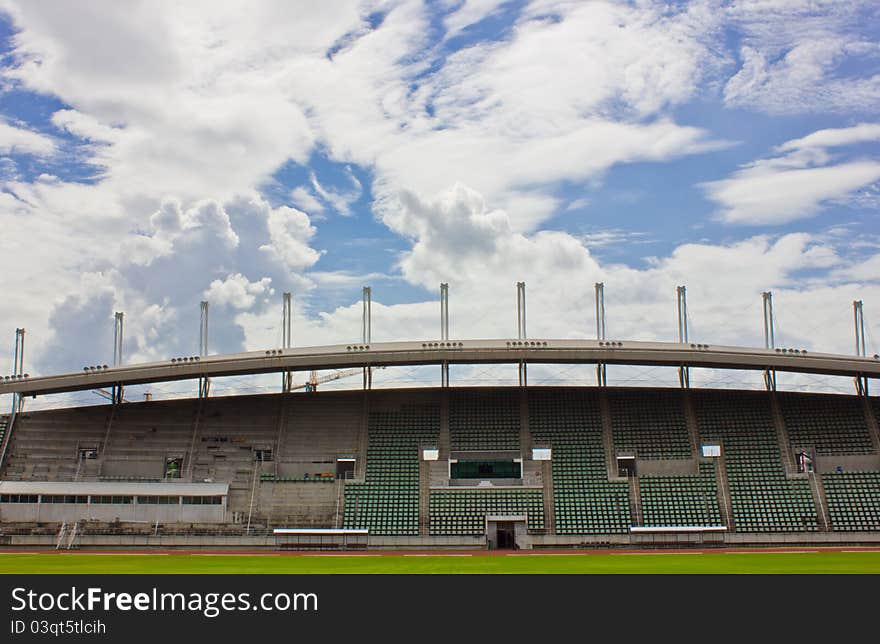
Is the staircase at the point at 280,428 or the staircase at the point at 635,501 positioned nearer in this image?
the staircase at the point at 635,501

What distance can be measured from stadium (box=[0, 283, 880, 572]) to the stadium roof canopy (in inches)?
5.4

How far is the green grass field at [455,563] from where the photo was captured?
3656 centimetres

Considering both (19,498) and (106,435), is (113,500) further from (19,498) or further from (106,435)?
(106,435)

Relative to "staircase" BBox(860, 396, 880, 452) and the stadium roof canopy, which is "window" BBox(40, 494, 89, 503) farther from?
"staircase" BBox(860, 396, 880, 452)

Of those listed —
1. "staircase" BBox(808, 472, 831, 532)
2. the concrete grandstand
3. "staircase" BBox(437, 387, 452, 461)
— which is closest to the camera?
"staircase" BBox(808, 472, 831, 532)

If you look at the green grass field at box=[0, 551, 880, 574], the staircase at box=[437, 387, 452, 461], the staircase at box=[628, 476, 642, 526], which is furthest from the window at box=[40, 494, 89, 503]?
the staircase at box=[628, 476, 642, 526]

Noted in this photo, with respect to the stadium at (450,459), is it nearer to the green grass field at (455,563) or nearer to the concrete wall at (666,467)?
the concrete wall at (666,467)

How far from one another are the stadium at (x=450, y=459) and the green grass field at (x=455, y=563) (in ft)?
20.7

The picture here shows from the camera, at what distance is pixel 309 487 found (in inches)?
2297

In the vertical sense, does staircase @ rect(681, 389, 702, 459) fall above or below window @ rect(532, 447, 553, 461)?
above

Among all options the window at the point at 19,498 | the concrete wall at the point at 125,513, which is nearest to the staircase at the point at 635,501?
the concrete wall at the point at 125,513

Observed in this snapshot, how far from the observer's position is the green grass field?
3656 centimetres

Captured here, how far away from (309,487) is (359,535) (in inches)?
273

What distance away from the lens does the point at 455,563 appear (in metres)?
40.7
